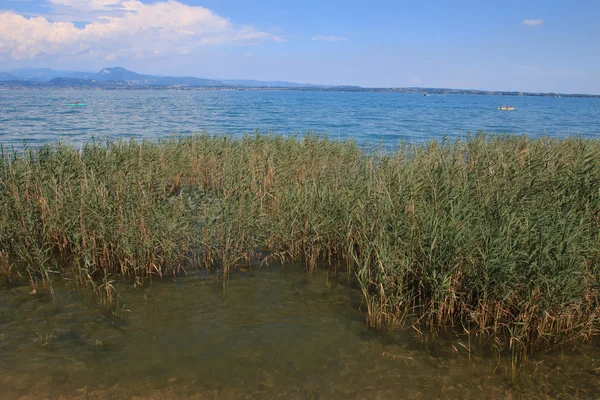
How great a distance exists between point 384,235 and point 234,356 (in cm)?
264

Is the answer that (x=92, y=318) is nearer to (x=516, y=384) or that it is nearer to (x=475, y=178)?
(x=516, y=384)

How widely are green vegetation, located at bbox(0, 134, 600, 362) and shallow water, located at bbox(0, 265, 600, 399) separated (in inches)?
14.0

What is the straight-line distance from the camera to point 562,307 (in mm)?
4504

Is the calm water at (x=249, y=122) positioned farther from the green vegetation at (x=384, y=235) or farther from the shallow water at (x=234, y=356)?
the shallow water at (x=234, y=356)

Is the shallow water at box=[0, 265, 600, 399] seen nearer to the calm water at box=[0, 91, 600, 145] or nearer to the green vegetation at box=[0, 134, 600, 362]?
the green vegetation at box=[0, 134, 600, 362]

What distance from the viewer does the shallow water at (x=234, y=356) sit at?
4113 mm

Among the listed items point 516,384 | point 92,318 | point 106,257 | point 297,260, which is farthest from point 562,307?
point 106,257

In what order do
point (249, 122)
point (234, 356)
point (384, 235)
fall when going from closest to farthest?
point (234, 356) < point (384, 235) < point (249, 122)

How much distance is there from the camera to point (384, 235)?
5.69 metres

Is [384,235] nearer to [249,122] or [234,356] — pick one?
[234,356]

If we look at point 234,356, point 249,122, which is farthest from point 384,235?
point 249,122

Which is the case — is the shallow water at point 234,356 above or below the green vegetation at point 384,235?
below

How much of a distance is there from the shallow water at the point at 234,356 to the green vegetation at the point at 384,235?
0.35m

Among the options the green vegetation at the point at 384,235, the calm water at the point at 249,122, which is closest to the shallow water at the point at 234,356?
the green vegetation at the point at 384,235
